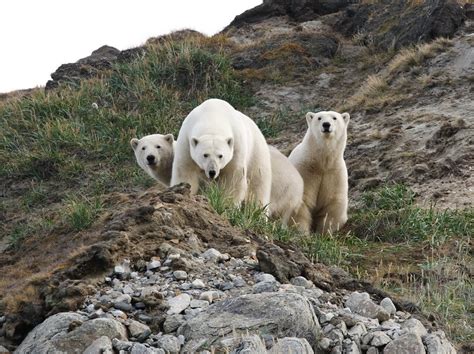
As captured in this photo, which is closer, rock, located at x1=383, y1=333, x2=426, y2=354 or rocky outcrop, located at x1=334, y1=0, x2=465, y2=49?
rock, located at x1=383, y1=333, x2=426, y2=354

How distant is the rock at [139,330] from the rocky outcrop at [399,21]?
51.0ft

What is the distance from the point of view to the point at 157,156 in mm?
11336

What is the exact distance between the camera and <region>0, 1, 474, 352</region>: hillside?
6.05 m

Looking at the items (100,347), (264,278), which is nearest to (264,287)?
(264,278)

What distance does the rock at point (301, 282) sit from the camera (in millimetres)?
6273

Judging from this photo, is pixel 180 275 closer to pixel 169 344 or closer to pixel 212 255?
pixel 212 255

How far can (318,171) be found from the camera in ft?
39.6

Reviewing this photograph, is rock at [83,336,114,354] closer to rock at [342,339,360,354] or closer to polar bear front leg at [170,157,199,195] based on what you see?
rock at [342,339,360,354]

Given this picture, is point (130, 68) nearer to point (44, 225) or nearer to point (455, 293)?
point (44, 225)

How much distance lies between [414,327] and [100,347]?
202 centimetres

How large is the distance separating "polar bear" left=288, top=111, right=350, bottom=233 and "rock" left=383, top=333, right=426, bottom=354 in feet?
20.4

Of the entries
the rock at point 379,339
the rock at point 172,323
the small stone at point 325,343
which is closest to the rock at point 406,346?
the rock at point 379,339

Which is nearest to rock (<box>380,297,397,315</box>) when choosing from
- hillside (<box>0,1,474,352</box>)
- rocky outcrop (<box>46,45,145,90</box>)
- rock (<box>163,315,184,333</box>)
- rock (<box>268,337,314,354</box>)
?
hillside (<box>0,1,474,352</box>)

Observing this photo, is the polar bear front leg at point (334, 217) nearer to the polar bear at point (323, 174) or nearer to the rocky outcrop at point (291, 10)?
the polar bear at point (323, 174)
